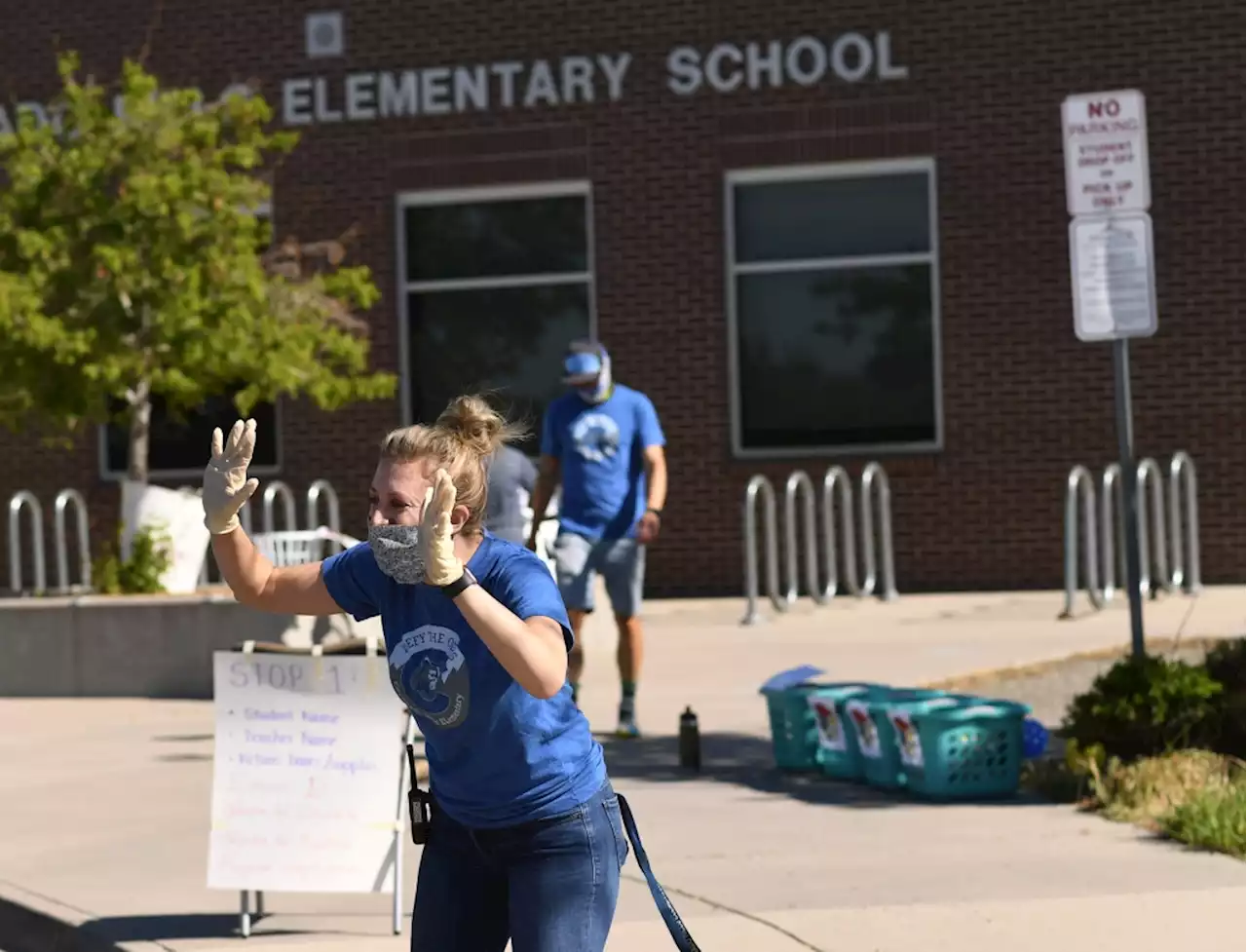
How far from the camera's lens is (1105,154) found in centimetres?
981

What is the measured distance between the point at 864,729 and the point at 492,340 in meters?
10.4

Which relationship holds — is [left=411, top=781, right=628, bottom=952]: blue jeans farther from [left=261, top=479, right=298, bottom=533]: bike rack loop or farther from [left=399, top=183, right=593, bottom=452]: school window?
[left=399, top=183, right=593, bottom=452]: school window

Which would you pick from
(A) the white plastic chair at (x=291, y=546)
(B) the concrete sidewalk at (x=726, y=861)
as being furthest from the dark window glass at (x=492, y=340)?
(B) the concrete sidewalk at (x=726, y=861)

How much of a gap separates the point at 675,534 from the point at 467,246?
9.97 ft

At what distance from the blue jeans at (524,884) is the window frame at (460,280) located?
1469 centimetres

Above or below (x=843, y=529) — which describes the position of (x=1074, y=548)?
below

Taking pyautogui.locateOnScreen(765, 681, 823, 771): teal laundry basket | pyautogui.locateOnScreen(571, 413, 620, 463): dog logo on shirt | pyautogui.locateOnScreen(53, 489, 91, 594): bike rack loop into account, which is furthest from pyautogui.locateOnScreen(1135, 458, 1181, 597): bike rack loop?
pyautogui.locateOnScreen(53, 489, 91, 594): bike rack loop

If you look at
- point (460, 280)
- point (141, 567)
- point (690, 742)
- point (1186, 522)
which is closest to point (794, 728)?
point (690, 742)

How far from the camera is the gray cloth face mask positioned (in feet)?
13.6

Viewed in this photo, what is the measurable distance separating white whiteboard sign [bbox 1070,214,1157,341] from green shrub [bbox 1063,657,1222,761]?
1.58 meters

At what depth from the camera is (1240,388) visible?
17938 mm

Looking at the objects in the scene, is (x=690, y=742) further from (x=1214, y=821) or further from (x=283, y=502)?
(x=283, y=502)

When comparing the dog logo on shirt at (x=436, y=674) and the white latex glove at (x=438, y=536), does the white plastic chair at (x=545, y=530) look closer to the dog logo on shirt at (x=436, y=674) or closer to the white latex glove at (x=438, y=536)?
the dog logo on shirt at (x=436, y=674)

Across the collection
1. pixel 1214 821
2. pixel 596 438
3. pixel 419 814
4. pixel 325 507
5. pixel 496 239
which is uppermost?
pixel 496 239
